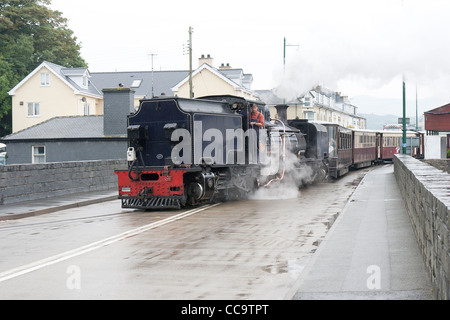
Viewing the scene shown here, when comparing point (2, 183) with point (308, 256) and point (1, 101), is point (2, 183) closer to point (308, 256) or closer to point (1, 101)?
point (308, 256)

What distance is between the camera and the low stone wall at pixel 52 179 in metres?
18.3

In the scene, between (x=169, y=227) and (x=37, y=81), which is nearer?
(x=169, y=227)

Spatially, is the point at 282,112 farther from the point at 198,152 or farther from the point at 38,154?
the point at 38,154

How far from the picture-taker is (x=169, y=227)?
43.1 feet

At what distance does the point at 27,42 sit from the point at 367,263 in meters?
62.5

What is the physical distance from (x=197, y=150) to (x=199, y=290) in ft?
31.1

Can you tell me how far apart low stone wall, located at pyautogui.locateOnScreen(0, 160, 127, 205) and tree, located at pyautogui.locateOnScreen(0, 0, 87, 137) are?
38.2 m

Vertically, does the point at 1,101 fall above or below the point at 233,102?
above

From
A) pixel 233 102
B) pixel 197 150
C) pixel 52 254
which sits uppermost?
pixel 233 102

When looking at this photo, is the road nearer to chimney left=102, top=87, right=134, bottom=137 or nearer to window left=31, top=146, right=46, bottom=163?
chimney left=102, top=87, right=134, bottom=137

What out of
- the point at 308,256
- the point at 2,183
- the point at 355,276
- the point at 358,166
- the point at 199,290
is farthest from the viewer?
the point at 358,166

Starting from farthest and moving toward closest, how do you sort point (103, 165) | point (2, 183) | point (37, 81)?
1. point (37, 81)
2. point (103, 165)
3. point (2, 183)

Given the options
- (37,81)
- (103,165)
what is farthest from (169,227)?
(37,81)

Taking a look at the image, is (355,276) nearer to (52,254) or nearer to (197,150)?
(52,254)
